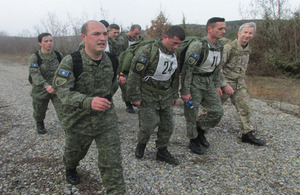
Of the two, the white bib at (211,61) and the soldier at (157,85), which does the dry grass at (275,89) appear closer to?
the white bib at (211,61)

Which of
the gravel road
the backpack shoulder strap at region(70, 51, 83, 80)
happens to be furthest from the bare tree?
the backpack shoulder strap at region(70, 51, 83, 80)

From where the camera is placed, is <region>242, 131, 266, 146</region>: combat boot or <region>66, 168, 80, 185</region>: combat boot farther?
<region>242, 131, 266, 146</region>: combat boot

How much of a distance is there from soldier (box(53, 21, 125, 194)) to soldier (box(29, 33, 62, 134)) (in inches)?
92.0

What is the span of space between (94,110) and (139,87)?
1.07m

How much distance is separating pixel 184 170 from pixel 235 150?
52.2 inches

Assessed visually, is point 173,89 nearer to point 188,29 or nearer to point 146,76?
point 146,76

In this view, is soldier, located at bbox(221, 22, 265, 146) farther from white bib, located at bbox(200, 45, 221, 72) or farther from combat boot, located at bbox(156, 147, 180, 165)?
combat boot, located at bbox(156, 147, 180, 165)

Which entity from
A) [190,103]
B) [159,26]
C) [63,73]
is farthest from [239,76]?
[159,26]

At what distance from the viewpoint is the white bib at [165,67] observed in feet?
11.5

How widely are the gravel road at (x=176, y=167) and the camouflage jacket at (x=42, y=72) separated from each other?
3.17 feet

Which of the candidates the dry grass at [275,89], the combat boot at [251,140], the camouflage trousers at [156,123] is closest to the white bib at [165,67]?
the camouflage trousers at [156,123]

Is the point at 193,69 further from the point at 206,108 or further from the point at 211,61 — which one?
the point at 206,108

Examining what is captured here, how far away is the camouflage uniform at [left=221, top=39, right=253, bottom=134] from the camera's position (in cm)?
465

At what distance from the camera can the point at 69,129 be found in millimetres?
2779
